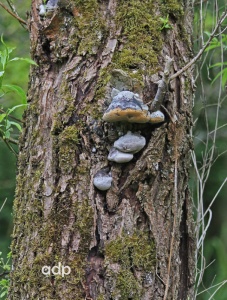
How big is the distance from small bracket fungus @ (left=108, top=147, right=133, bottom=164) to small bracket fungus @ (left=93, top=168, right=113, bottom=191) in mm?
59

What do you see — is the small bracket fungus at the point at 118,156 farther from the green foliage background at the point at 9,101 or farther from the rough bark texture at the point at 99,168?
the green foliage background at the point at 9,101

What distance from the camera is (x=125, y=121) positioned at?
1.63m

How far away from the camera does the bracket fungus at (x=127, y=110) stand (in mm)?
1543

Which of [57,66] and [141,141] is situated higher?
[57,66]

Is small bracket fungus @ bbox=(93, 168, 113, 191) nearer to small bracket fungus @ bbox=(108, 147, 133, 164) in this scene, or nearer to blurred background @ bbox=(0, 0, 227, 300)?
small bracket fungus @ bbox=(108, 147, 133, 164)

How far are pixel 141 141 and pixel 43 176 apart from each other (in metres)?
0.37

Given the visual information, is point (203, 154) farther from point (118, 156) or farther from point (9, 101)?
point (118, 156)

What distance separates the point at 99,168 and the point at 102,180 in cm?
5

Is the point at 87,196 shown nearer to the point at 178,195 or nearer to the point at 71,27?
the point at 178,195

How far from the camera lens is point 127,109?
60.4 inches

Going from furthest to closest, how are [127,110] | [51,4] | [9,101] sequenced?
[9,101] → [51,4] → [127,110]

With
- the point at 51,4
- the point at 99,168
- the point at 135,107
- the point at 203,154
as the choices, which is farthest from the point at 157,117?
the point at 203,154

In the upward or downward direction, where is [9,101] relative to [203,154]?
Result: upward

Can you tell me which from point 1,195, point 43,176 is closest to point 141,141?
point 43,176
